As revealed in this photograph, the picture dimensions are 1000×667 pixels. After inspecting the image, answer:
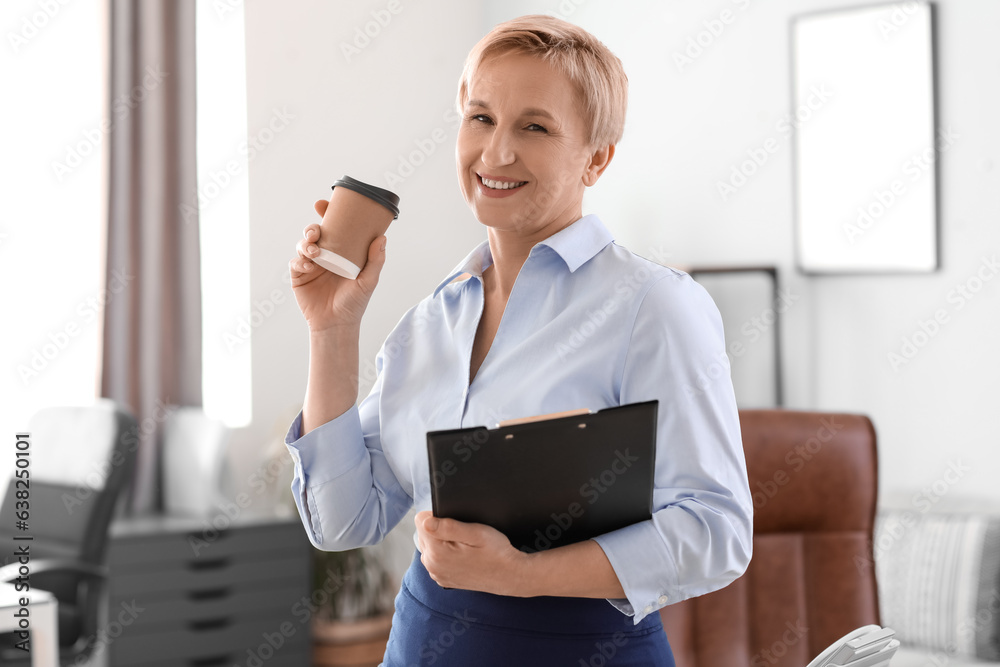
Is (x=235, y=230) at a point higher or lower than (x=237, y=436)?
higher

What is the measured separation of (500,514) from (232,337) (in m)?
3.03

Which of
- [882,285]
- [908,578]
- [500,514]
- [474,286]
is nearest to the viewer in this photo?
[500,514]

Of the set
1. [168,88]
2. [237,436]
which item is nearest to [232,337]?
[237,436]

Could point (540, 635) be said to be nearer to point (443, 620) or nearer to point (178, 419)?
point (443, 620)

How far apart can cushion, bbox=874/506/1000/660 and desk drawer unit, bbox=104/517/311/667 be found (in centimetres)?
189

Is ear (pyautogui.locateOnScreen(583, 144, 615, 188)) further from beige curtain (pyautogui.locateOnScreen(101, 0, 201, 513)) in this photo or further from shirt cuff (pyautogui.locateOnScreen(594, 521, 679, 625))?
beige curtain (pyautogui.locateOnScreen(101, 0, 201, 513))

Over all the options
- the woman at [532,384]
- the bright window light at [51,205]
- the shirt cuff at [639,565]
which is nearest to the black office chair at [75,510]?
the bright window light at [51,205]

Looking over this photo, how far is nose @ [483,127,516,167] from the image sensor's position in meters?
1.09

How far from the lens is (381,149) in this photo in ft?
13.3

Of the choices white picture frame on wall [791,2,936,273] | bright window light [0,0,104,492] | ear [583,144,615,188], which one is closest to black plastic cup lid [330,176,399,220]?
ear [583,144,615,188]

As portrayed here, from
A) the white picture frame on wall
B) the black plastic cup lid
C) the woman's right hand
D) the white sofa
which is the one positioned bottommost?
the white sofa

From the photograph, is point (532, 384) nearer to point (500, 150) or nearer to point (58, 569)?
point (500, 150)

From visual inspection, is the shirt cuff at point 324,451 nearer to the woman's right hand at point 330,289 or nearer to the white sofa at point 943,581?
the woman's right hand at point 330,289

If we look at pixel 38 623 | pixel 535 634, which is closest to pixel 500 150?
pixel 535 634
